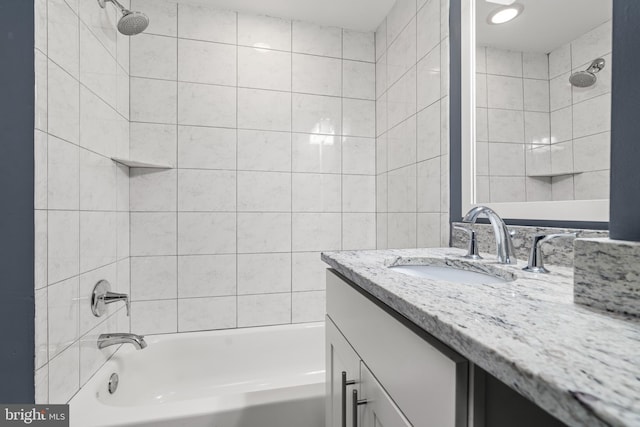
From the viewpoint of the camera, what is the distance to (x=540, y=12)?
0.92 m

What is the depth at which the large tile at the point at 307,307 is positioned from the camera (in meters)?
1.91

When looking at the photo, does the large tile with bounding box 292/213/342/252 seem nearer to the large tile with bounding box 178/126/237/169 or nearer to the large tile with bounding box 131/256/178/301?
the large tile with bounding box 178/126/237/169

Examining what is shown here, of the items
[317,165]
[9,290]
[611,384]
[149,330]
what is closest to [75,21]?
[9,290]

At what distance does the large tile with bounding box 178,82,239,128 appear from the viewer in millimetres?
1736

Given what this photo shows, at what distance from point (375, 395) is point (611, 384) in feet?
1.47

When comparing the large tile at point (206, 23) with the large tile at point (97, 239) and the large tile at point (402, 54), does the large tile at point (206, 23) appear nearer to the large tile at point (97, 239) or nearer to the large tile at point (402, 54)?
the large tile at point (402, 54)

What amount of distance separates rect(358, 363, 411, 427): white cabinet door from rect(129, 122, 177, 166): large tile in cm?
155

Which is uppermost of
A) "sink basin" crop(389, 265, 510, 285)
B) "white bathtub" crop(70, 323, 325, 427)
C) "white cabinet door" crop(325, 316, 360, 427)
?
"sink basin" crop(389, 265, 510, 285)

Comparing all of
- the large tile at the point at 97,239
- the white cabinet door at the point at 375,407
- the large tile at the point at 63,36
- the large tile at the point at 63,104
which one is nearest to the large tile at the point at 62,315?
the large tile at the point at 97,239

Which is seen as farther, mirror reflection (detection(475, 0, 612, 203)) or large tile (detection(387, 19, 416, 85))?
large tile (detection(387, 19, 416, 85))

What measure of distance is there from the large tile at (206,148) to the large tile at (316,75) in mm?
540

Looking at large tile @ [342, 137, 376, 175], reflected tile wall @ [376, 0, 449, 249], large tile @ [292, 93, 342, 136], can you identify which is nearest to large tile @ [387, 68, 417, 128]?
reflected tile wall @ [376, 0, 449, 249]

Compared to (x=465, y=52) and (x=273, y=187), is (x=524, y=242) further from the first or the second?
(x=273, y=187)

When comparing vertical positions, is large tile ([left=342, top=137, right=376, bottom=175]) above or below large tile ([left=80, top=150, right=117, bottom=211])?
above
